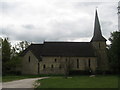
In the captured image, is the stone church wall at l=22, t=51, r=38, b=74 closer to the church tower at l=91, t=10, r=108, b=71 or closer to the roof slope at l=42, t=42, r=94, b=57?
the roof slope at l=42, t=42, r=94, b=57

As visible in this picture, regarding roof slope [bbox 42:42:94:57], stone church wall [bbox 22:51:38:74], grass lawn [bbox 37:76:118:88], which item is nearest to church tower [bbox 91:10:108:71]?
roof slope [bbox 42:42:94:57]

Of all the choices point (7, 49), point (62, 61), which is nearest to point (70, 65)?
point (62, 61)

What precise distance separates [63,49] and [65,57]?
10.8 ft

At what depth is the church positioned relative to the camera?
220 feet

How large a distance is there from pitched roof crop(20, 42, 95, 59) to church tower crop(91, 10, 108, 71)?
2044 millimetres

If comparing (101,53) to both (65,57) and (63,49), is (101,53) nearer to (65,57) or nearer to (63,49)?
(65,57)

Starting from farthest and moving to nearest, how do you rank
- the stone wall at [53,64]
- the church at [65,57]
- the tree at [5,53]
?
the church at [65,57], the stone wall at [53,64], the tree at [5,53]

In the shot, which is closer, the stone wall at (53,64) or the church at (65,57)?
the stone wall at (53,64)

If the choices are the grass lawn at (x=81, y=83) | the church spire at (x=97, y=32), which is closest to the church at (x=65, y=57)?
the church spire at (x=97, y=32)

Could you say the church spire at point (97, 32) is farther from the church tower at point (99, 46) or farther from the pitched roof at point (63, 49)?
the pitched roof at point (63, 49)

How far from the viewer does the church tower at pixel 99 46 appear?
227 ft

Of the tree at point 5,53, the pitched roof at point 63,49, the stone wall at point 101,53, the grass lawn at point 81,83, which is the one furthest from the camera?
the pitched roof at point 63,49

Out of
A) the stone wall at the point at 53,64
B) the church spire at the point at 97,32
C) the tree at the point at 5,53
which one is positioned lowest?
the stone wall at the point at 53,64

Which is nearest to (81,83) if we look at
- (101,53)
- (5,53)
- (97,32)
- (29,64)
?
(5,53)
